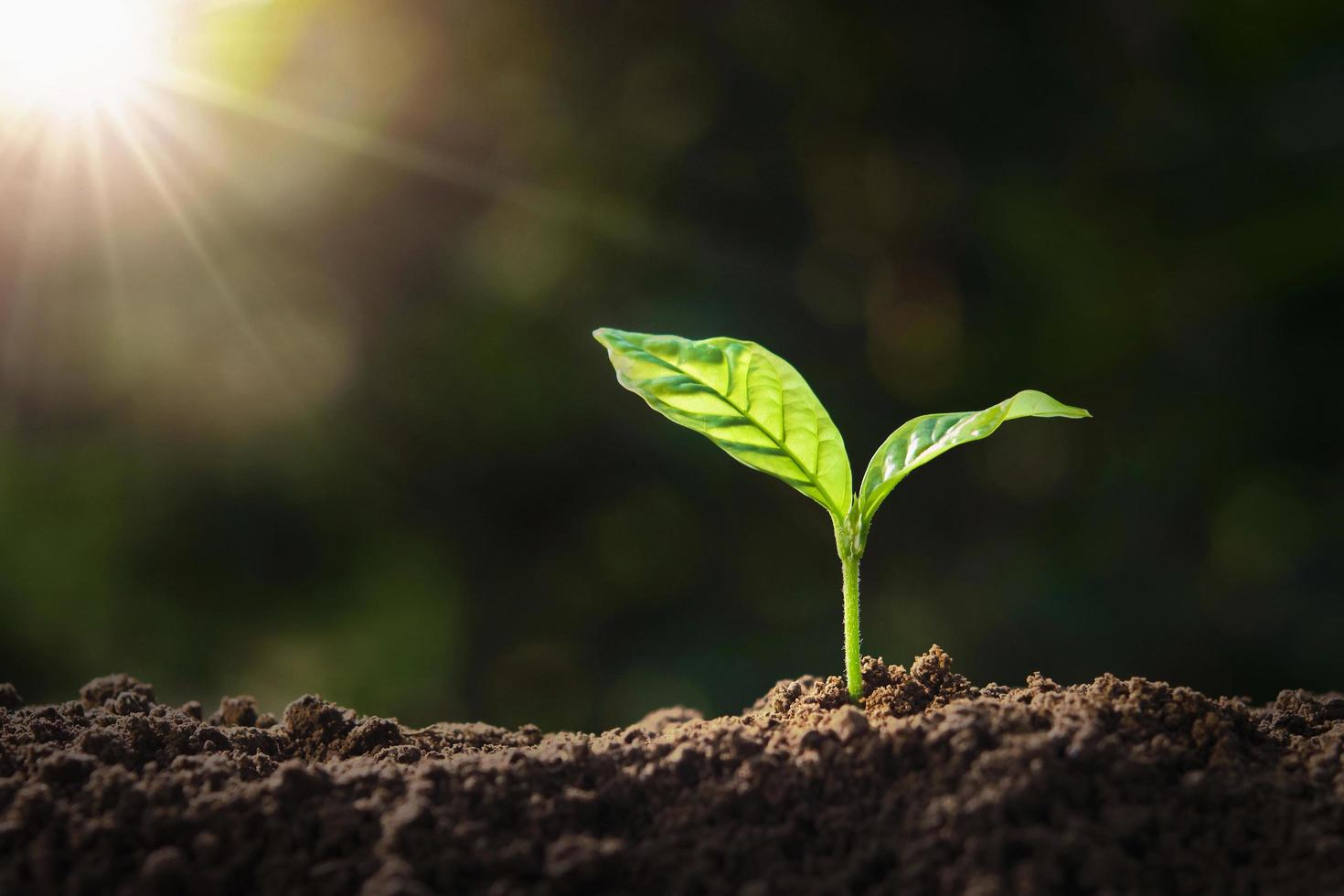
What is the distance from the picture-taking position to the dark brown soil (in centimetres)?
81

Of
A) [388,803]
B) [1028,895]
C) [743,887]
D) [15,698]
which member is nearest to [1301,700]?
[1028,895]

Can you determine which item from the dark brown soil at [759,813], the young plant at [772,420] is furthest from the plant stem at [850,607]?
the dark brown soil at [759,813]

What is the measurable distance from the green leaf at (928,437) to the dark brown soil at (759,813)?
0.25 m

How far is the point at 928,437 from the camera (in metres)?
Answer: 1.17

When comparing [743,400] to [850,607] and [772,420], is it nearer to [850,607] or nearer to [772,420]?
[772,420]

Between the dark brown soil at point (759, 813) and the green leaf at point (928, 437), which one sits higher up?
the green leaf at point (928, 437)

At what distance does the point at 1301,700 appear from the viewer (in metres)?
1.33

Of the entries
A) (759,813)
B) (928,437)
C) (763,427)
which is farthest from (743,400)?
(759,813)

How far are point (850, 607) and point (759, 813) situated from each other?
13.0 inches

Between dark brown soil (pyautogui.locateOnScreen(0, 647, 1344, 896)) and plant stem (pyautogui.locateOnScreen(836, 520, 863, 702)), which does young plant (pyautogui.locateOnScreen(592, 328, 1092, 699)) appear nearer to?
plant stem (pyautogui.locateOnScreen(836, 520, 863, 702))

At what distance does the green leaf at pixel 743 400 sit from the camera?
1156 mm

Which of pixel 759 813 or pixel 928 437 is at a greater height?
pixel 928 437

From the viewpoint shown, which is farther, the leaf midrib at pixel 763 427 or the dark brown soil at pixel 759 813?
the leaf midrib at pixel 763 427

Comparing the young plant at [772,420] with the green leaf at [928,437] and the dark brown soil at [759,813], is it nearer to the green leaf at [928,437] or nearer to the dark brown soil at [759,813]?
the green leaf at [928,437]
